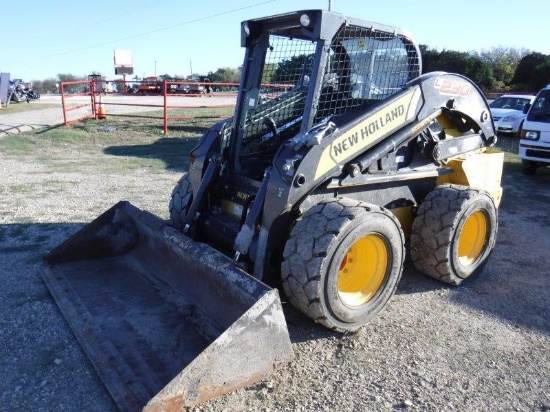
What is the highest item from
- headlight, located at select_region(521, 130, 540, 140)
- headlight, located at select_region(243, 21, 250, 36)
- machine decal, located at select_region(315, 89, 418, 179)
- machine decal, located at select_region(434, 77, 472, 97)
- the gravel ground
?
headlight, located at select_region(243, 21, 250, 36)

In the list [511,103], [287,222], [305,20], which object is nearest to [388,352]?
[287,222]

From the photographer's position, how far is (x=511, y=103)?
54.6ft

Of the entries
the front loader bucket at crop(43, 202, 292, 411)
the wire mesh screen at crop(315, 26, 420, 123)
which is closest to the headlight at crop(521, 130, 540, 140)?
the wire mesh screen at crop(315, 26, 420, 123)

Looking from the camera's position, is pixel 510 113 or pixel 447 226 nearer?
pixel 447 226

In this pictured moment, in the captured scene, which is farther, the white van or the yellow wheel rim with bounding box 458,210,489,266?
the white van

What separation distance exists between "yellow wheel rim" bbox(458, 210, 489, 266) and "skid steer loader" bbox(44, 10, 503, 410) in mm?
13

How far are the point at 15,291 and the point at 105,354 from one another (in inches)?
60.1

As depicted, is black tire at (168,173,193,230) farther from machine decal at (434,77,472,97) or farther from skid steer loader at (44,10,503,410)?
machine decal at (434,77,472,97)

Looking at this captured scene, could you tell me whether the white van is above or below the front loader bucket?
above

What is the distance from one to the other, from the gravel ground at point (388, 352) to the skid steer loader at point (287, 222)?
0.49 ft

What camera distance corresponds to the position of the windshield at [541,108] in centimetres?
966

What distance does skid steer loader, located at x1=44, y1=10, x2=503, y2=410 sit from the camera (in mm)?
3065

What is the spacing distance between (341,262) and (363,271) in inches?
17.8

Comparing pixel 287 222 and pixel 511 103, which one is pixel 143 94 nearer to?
pixel 511 103
